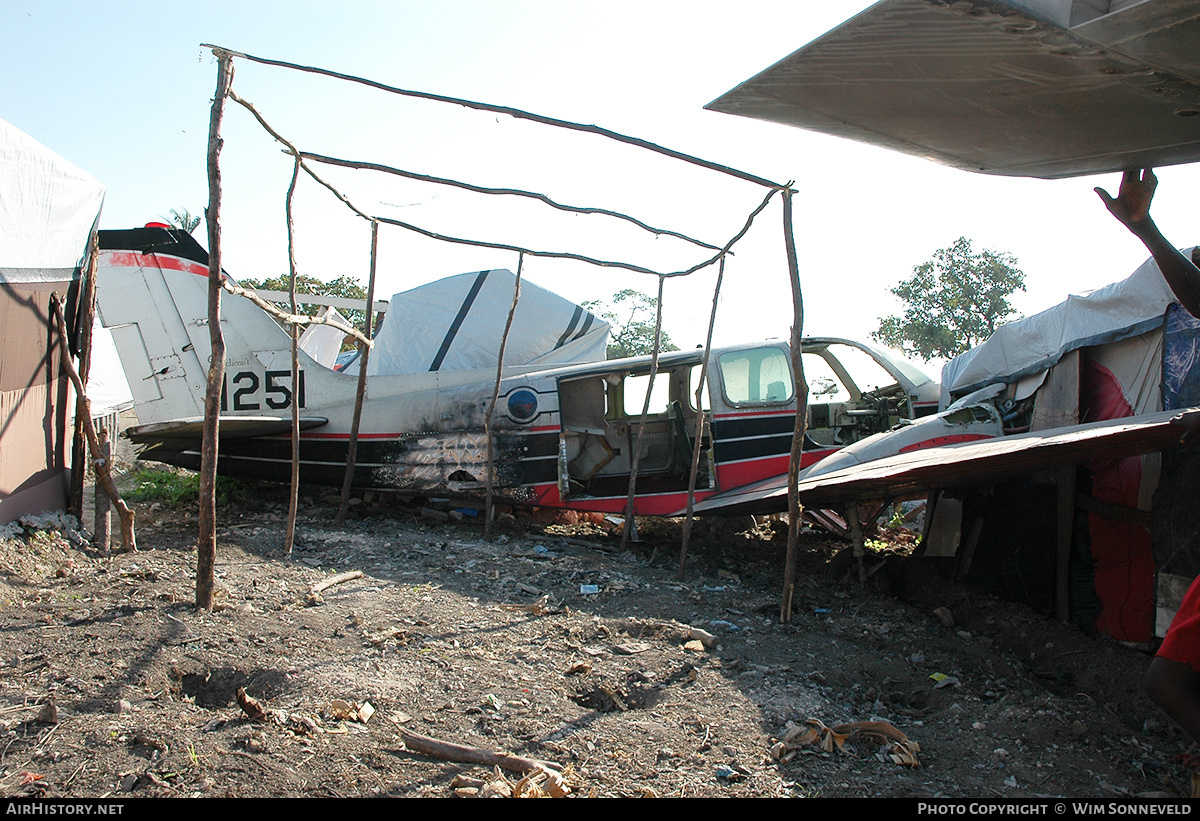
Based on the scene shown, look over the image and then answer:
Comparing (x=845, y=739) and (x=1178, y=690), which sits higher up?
(x=1178, y=690)

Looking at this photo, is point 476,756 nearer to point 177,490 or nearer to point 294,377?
point 294,377

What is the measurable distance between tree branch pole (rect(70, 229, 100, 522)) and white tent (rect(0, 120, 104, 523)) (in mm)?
68

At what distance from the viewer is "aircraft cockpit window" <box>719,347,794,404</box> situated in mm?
8312

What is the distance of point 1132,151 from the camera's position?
2.87 meters

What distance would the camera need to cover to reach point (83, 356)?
6.22m

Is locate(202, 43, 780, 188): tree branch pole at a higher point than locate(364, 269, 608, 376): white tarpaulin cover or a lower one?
higher

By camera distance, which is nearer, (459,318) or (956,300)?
(459,318)

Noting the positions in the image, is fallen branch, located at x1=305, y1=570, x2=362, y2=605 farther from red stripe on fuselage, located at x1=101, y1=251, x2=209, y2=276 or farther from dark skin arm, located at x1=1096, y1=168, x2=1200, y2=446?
dark skin arm, located at x1=1096, y1=168, x2=1200, y2=446

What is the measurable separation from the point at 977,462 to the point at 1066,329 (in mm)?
3082

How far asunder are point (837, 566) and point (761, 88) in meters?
5.50

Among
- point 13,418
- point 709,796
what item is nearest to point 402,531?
point 13,418

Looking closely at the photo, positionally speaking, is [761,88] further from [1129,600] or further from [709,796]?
[1129,600]

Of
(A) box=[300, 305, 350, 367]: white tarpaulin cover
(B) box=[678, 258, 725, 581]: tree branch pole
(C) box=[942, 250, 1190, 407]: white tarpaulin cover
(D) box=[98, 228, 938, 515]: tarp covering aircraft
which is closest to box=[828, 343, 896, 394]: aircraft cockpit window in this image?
(D) box=[98, 228, 938, 515]: tarp covering aircraft

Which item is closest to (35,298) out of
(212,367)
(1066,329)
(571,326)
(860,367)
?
(212,367)
